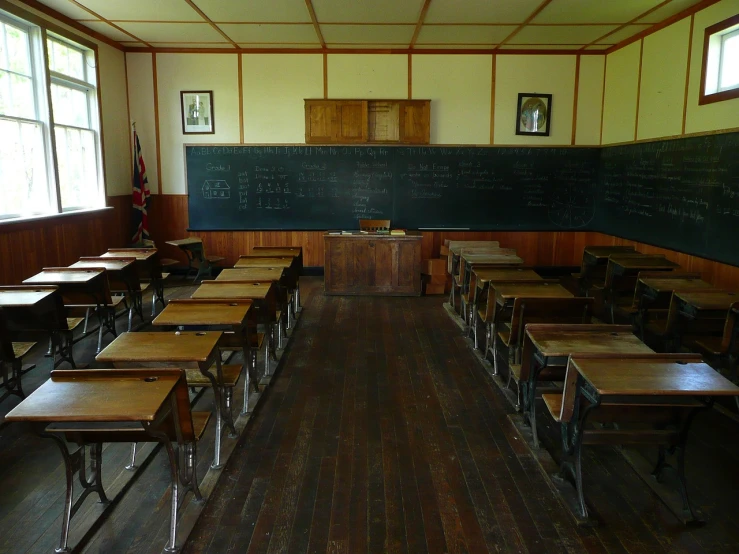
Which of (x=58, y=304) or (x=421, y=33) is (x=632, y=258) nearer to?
(x=421, y=33)

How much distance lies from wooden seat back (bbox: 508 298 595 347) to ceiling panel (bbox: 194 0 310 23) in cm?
412

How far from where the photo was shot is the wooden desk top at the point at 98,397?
1.99m

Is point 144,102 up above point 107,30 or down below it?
below

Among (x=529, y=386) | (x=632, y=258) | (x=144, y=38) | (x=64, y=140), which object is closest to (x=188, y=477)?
(x=529, y=386)

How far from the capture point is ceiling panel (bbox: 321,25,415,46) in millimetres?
7059

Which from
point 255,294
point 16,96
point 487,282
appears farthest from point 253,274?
point 16,96

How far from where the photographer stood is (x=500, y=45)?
8.02 meters

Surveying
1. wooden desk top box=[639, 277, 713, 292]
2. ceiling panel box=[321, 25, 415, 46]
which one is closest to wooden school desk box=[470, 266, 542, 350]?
wooden desk top box=[639, 277, 713, 292]

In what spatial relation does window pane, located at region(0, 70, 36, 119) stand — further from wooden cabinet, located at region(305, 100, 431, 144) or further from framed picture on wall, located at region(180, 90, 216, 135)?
wooden cabinet, located at region(305, 100, 431, 144)

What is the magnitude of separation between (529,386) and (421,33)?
17.8 feet

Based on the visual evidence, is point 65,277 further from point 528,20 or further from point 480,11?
point 528,20

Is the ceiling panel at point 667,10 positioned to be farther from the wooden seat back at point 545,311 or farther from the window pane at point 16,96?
the window pane at point 16,96

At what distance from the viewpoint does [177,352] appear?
107 inches

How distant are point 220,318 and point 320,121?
18.2 feet
